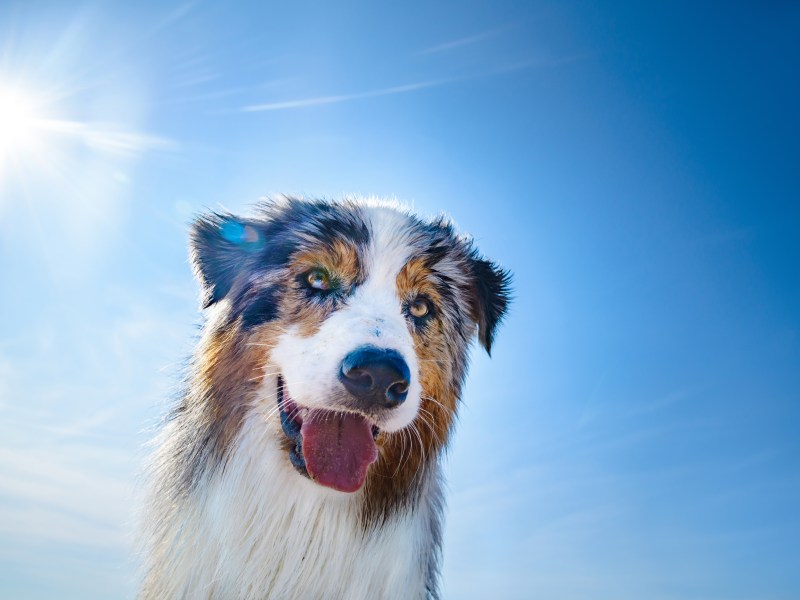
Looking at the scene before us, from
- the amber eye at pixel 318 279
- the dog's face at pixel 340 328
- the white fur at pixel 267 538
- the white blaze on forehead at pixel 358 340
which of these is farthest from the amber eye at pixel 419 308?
the white fur at pixel 267 538

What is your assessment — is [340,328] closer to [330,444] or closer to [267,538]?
[330,444]

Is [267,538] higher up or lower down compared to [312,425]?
lower down

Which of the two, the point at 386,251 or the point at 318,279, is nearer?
the point at 318,279

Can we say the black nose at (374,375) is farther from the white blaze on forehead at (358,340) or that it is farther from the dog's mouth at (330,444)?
the dog's mouth at (330,444)

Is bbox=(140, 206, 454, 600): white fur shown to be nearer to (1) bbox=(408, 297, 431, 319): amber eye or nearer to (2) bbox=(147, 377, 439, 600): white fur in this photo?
(2) bbox=(147, 377, 439, 600): white fur

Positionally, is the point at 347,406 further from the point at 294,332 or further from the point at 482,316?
the point at 482,316

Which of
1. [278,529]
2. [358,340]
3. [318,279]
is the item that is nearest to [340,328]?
[358,340]

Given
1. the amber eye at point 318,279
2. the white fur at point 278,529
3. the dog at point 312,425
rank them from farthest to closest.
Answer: the amber eye at point 318,279
the white fur at point 278,529
the dog at point 312,425

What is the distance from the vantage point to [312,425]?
366cm

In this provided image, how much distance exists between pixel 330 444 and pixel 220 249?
1.48m

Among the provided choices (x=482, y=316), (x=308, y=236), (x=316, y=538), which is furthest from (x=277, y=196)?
(x=316, y=538)

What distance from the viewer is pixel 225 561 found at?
3.76m

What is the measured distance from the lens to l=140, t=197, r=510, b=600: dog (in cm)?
363

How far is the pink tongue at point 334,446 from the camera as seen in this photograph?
366cm
